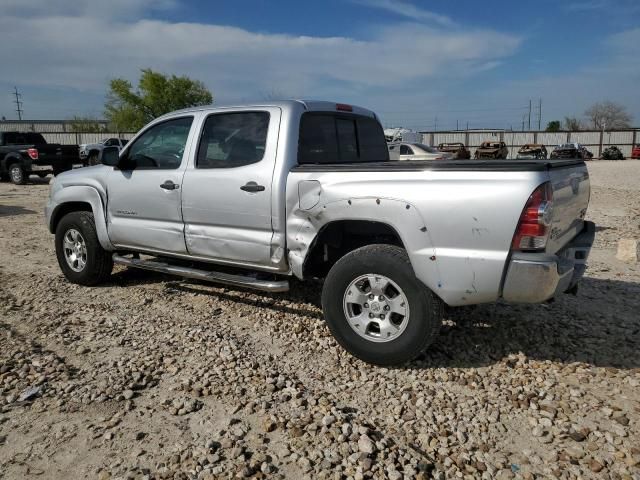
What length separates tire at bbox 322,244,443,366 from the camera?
3.51m

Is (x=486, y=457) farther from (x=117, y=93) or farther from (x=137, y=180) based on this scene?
(x=117, y=93)

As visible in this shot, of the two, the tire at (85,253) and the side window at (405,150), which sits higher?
the side window at (405,150)

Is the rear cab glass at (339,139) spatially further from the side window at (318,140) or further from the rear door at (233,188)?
the rear door at (233,188)

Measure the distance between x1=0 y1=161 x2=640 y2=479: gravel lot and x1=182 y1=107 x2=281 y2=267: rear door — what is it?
28.6 inches

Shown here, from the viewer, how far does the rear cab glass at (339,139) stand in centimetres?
437

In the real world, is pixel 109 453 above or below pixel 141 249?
below

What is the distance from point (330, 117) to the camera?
4.70m

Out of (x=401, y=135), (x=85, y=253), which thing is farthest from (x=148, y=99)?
(x=85, y=253)

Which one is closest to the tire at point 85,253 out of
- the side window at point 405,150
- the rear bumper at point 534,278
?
the rear bumper at point 534,278

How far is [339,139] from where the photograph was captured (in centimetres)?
481

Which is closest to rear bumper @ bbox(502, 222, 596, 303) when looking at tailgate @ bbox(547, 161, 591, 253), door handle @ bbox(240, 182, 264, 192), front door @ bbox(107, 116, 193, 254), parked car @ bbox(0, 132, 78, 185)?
tailgate @ bbox(547, 161, 591, 253)

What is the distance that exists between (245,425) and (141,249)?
2744mm

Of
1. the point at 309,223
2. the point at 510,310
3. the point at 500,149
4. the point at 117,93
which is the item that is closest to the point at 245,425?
the point at 309,223

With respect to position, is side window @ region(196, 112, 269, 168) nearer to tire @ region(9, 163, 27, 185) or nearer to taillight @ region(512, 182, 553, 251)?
taillight @ region(512, 182, 553, 251)
